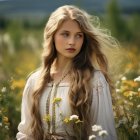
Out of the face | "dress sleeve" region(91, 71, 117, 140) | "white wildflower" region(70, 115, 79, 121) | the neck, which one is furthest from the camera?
the neck

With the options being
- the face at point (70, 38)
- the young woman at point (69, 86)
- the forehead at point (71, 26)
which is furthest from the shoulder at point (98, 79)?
the forehead at point (71, 26)

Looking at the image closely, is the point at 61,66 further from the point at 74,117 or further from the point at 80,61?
the point at 74,117

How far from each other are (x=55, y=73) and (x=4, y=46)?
8.48m

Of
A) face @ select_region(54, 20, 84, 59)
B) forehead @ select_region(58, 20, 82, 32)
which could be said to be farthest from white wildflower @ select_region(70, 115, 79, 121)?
forehead @ select_region(58, 20, 82, 32)

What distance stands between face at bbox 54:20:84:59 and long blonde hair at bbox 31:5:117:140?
3cm

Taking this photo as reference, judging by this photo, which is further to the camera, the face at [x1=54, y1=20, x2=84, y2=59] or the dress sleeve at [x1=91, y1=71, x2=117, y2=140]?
the face at [x1=54, y1=20, x2=84, y2=59]

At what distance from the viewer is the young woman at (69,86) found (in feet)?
15.0

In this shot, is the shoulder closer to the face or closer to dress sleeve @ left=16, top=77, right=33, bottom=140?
the face

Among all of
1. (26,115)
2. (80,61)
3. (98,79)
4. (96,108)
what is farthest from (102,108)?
(26,115)

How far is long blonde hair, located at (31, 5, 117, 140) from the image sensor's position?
4.58 m

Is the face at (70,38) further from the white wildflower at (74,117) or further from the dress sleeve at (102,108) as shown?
the white wildflower at (74,117)

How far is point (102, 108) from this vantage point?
4.53 metres

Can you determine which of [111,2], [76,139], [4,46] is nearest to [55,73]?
[76,139]

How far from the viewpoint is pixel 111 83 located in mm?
4875
